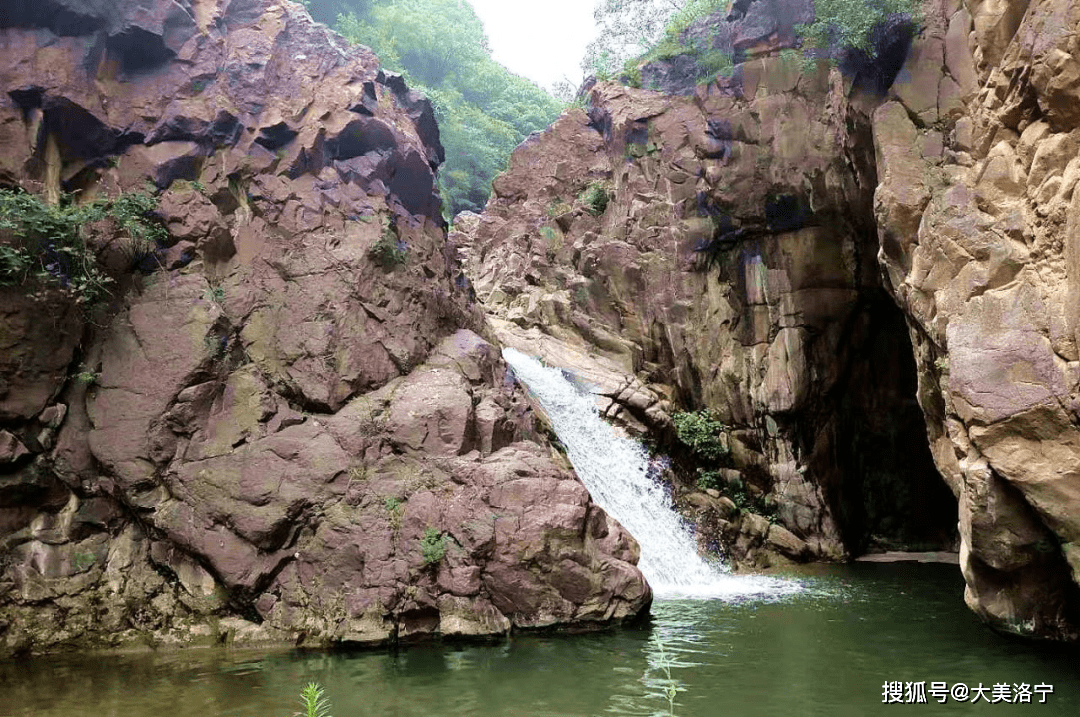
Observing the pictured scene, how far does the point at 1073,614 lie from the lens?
9.80 meters

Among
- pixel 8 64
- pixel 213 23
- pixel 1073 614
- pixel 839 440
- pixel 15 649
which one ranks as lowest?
pixel 15 649

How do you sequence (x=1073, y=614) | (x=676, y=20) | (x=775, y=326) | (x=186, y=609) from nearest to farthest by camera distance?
1. (x=1073, y=614)
2. (x=186, y=609)
3. (x=775, y=326)
4. (x=676, y=20)

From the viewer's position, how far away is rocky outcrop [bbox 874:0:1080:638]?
8781mm

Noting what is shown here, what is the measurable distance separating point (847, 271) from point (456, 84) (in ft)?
108

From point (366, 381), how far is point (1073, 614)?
11.1 meters

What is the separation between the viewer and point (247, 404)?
13289 millimetres

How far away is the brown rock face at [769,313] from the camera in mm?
19000

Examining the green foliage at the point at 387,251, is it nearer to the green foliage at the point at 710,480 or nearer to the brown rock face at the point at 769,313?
the brown rock face at the point at 769,313

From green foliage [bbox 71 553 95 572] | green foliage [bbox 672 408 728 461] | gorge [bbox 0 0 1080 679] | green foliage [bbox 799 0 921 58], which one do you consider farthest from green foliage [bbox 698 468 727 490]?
green foliage [bbox 71 553 95 572]

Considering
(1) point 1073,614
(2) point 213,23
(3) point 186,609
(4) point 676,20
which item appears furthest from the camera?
(4) point 676,20

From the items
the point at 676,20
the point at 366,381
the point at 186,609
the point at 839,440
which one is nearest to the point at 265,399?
the point at 366,381

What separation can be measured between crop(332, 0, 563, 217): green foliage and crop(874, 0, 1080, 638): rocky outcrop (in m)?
28.3

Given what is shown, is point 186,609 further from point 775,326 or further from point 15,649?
point 775,326

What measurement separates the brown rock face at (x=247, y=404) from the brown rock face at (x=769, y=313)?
6.23m
